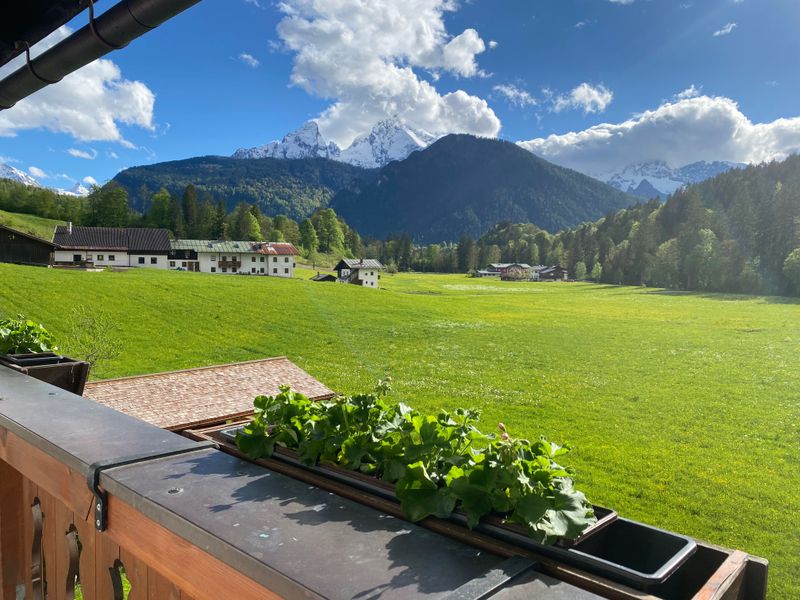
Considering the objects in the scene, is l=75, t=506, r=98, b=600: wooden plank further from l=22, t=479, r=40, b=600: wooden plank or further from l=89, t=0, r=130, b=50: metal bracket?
l=89, t=0, r=130, b=50: metal bracket

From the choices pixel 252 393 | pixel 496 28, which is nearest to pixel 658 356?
pixel 252 393

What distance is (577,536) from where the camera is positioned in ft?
2.68

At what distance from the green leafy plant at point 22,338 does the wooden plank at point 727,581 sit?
10.2ft

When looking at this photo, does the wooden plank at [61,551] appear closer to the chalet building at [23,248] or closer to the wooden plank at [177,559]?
the wooden plank at [177,559]

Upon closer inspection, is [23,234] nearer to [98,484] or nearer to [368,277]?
[368,277]

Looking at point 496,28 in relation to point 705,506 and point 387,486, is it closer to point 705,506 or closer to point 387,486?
point 705,506

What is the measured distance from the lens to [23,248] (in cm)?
3572

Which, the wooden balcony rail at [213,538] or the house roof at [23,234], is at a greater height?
the house roof at [23,234]

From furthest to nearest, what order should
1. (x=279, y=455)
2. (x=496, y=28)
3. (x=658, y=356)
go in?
(x=496, y=28), (x=658, y=356), (x=279, y=455)

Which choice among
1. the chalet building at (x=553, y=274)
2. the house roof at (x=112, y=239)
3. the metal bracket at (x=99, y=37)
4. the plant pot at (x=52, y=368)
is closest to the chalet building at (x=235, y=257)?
the house roof at (x=112, y=239)

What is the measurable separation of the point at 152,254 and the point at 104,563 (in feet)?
169

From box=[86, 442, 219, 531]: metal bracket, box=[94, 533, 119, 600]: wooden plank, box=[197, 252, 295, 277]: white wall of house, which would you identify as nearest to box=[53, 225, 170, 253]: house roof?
box=[197, 252, 295, 277]: white wall of house

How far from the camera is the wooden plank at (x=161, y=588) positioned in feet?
3.32

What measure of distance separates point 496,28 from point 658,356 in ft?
169
